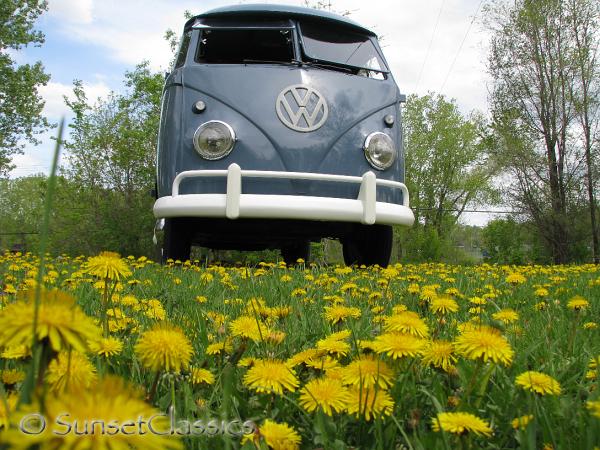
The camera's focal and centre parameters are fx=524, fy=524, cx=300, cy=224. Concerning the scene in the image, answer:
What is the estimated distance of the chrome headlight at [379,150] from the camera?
13.8 ft

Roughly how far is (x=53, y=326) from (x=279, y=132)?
369 centimetres

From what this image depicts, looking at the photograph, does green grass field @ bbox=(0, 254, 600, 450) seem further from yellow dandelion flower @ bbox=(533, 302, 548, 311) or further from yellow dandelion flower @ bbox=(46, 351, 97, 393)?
yellow dandelion flower @ bbox=(533, 302, 548, 311)

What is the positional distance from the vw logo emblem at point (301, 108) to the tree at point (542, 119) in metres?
13.9

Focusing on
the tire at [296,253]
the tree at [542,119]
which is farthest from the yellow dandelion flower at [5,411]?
the tree at [542,119]

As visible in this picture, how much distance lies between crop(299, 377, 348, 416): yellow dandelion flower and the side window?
14.6 feet

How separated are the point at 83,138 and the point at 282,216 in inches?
513

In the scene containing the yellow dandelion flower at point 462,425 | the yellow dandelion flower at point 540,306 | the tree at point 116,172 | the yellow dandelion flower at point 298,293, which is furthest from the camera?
the tree at point 116,172

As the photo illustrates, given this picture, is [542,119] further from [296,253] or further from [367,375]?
[367,375]

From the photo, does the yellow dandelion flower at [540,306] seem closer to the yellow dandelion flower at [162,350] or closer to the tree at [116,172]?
the yellow dandelion flower at [162,350]

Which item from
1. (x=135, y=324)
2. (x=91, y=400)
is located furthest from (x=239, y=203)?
(x=91, y=400)

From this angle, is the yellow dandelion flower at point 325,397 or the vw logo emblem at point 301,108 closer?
the yellow dandelion flower at point 325,397

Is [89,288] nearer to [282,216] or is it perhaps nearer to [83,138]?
[282,216]

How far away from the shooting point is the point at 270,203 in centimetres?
371

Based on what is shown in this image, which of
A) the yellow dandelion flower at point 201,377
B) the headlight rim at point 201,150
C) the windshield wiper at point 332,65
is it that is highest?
the windshield wiper at point 332,65
